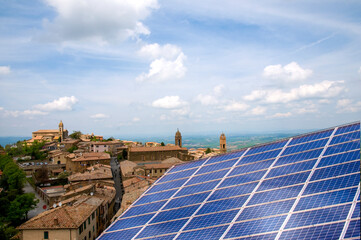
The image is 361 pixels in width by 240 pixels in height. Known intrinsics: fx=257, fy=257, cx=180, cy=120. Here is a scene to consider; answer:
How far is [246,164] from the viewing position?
2467 centimetres

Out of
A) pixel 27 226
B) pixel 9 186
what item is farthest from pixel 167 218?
pixel 9 186

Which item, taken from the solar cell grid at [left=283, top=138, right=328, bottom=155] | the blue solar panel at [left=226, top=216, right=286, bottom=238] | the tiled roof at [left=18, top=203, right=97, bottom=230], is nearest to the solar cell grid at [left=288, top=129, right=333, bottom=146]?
the solar cell grid at [left=283, top=138, right=328, bottom=155]

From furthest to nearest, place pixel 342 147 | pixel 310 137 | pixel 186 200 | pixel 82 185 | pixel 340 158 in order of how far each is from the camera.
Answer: pixel 82 185, pixel 310 137, pixel 186 200, pixel 342 147, pixel 340 158

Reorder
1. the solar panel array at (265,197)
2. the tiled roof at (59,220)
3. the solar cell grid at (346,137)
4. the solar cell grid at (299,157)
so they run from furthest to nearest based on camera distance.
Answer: the tiled roof at (59,220) → the solar cell grid at (299,157) → the solar cell grid at (346,137) → the solar panel array at (265,197)

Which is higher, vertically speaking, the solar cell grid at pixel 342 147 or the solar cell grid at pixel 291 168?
the solar cell grid at pixel 342 147

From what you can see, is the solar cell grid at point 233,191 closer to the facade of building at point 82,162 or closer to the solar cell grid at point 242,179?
the solar cell grid at point 242,179

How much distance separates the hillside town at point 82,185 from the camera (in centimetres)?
3428

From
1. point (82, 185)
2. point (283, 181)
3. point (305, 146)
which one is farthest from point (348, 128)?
point (82, 185)

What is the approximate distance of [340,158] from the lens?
1964 centimetres

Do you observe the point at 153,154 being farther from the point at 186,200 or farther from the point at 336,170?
the point at 336,170

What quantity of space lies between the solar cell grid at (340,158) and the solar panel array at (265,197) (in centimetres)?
7

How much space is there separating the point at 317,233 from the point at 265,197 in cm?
482

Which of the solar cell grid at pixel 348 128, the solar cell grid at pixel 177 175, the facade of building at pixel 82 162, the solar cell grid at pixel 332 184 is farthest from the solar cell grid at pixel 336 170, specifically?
the facade of building at pixel 82 162

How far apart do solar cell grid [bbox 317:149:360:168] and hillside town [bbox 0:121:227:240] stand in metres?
30.0
